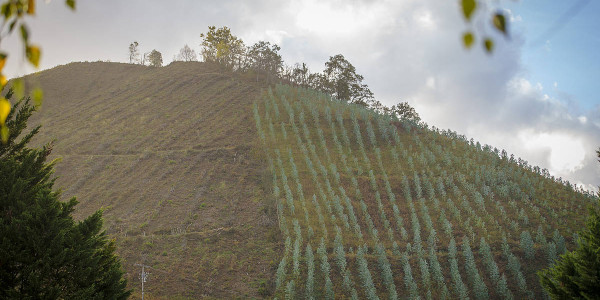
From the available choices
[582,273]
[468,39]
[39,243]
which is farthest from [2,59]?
[582,273]

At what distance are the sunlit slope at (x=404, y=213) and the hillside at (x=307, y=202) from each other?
0.10 m

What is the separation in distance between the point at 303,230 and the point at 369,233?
4169 millimetres

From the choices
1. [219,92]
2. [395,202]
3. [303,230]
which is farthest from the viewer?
[219,92]

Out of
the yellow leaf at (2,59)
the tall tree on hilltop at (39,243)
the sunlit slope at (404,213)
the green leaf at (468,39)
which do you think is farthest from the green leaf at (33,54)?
the sunlit slope at (404,213)

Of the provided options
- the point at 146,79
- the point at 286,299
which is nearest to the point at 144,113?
the point at 146,79

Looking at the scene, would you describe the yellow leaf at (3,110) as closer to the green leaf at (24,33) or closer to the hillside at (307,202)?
the green leaf at (24,33)

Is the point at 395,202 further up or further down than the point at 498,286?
further up

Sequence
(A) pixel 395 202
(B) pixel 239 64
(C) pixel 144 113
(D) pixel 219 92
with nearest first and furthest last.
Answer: (A) pixel 395 202 → (C) pixel 144 113 → (D) pixel 219 92 → (B) pixel 239 64

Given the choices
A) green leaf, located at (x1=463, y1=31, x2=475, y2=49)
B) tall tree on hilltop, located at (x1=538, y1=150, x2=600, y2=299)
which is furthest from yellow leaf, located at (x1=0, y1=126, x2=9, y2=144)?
tall tree on hilltop, located at (x1=538, y1=150, x2=600, y2=299)

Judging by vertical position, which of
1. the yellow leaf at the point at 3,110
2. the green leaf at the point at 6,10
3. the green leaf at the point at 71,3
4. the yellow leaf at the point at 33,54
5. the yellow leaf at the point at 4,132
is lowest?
the yellow leaf at the point at 4,132

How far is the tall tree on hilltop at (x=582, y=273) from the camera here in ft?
32.0

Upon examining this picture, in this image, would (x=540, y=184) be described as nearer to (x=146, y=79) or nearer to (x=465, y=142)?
(x=465, y=142)

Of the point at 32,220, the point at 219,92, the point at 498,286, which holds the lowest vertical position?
the point at 498,286

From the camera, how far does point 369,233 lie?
2552cm
